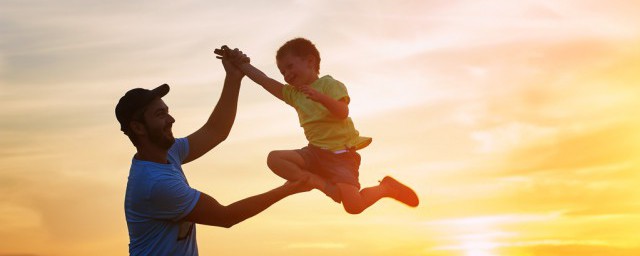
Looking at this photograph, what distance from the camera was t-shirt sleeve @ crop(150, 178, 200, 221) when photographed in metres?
7.85

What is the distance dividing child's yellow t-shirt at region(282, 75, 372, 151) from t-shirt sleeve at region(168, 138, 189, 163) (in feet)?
4.17

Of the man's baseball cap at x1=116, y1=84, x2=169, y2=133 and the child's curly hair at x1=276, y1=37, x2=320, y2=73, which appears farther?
the child's curly hair at x1=276, y1=37, x2=320, y2=73

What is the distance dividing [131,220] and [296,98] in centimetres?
228

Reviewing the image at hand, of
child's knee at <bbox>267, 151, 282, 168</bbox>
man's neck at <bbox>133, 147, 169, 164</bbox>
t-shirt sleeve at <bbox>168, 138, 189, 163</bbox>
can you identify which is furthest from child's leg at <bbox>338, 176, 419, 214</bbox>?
man's neck at <bbox>133, 147, 169, 164</bbox>

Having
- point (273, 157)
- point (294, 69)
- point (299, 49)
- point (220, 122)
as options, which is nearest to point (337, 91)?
point (294, 69)

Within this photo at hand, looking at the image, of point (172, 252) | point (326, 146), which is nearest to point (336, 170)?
point (326, 146)

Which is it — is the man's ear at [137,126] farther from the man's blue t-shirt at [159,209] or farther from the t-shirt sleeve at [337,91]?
the t-shirt sleeve at [337,91]

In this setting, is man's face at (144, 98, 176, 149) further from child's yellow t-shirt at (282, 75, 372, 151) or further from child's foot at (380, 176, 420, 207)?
child's foot at (380, 176, 420, 207)

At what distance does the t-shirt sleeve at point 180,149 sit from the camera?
886cm

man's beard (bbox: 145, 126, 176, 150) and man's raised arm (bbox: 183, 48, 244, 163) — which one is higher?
man's raised arm (bbox: 183, 48, 244, 163)

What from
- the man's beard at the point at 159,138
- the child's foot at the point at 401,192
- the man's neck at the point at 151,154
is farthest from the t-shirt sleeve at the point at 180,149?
the child's foot at the point at 401,192

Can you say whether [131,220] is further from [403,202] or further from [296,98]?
[403,202]

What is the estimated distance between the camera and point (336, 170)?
8.79 metres

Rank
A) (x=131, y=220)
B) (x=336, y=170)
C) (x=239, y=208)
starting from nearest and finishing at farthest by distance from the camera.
→ (x=239, y=208) → (x=131, y=220) → (x=336, y=170)
